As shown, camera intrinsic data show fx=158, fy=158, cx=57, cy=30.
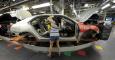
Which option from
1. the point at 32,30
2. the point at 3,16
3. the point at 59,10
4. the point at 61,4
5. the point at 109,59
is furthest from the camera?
the point at 59,10

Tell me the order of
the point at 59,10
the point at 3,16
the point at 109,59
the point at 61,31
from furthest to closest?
the point at 59,10 → the point at 3,16 → the point at 61,31 → the point at 109,59

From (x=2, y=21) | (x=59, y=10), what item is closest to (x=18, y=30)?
(x=2, y=21)

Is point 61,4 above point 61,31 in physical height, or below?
above

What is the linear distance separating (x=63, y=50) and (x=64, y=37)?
575mm

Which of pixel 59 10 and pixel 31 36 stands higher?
pixel 59 10

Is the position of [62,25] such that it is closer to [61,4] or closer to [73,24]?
[73,24]

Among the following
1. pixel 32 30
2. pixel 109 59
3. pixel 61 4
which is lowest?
pixel 109 59

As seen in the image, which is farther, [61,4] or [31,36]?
[61,4]

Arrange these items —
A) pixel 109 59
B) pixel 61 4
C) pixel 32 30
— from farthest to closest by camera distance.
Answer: pixel 61 4
pixel 32 30
pixel 109 59

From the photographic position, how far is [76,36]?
6.62 m

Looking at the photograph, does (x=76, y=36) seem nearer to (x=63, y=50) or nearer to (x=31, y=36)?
(x=63, y=50)

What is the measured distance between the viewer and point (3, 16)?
869cm

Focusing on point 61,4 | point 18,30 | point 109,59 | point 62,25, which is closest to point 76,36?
point 62,25

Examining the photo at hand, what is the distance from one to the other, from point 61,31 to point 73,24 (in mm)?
616
